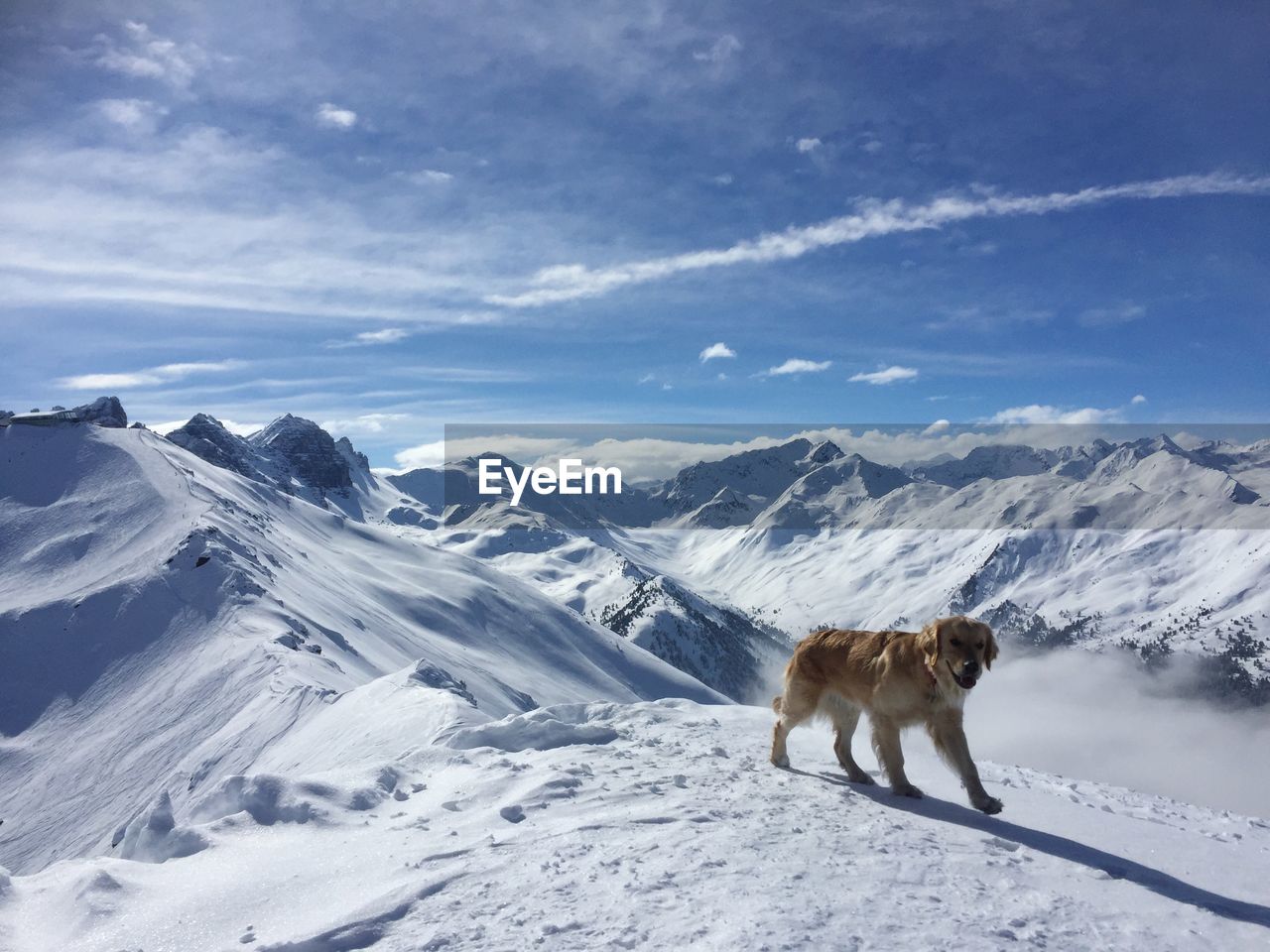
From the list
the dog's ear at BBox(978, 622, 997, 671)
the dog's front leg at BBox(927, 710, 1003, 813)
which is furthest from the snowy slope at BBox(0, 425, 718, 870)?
the dog's ear at BBox(978, 622, 997, 671)

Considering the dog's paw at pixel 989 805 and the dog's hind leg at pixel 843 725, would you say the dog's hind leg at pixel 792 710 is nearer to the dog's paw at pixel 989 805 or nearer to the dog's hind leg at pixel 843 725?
the dog's hind leg at pixel 843 725

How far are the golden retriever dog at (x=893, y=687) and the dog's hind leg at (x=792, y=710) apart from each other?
12 mm

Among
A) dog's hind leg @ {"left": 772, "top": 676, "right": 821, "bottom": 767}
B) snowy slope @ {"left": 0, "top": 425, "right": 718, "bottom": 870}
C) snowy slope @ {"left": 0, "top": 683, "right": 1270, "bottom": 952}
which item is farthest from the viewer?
snowy slope @ {"left": 0, "top": 425, "right": 718, "bottom": 870}

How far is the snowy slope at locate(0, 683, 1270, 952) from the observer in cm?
516

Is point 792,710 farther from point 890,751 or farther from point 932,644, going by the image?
point 932,644

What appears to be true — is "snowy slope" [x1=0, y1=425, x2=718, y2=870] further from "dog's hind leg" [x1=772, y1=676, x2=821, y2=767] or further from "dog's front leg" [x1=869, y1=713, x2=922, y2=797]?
"dog's front leg" [x1=869, y1=713, x2=922, y2=797]

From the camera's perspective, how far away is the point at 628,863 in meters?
6.05

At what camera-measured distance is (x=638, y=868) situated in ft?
19.6

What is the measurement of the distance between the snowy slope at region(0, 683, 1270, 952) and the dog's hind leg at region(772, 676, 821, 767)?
254 millimetres

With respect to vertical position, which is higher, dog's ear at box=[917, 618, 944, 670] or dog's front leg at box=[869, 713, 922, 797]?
dog's ear at box=[917, 618, 944, 670]

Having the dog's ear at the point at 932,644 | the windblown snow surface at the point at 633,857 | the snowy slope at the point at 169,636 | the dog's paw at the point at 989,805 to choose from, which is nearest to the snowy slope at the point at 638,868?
the windblown snow surface at the point at 633,857

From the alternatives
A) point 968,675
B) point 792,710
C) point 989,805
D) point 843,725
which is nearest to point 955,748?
point 989,805

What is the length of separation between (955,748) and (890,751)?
0.70 meters

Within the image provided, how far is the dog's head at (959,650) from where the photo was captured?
7457 mm
